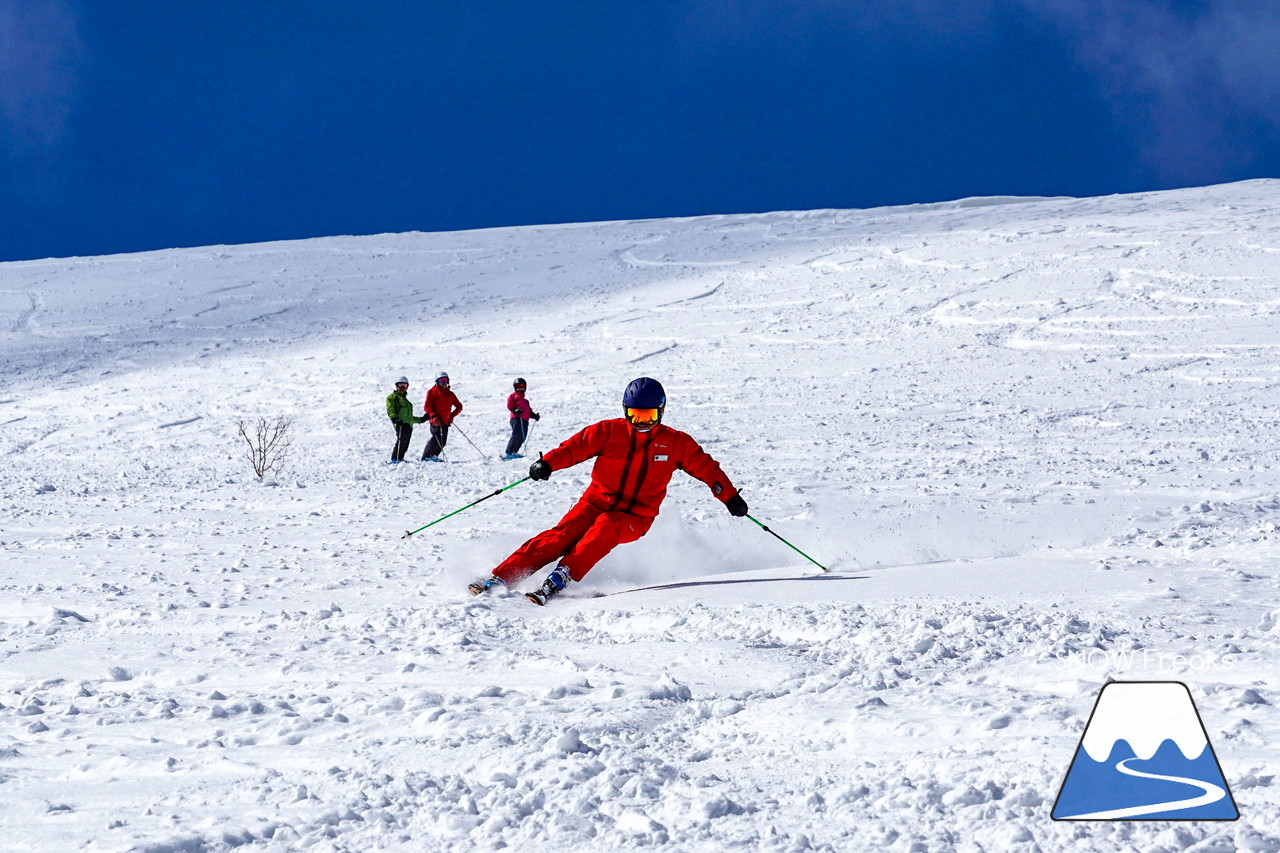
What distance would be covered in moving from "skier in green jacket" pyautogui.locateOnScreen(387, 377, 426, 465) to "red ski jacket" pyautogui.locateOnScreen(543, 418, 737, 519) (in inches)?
322

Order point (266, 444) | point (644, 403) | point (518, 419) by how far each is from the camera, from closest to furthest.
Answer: point (644, 403) → point (518, 419) → point (266, 444)

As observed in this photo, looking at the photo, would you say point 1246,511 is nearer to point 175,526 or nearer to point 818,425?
point 818,425

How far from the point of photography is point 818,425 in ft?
47.1

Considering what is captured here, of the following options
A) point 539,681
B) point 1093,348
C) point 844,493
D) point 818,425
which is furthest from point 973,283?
point 539,681

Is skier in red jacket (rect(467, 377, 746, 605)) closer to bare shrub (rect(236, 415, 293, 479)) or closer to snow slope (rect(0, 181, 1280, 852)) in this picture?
snow slope (rect(0, 181, 1280, 852))

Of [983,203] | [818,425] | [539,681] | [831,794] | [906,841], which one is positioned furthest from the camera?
[983,203]

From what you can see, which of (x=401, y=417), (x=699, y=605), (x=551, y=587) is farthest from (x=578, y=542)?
(x=401, y=417)

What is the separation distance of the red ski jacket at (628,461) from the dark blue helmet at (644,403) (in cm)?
7

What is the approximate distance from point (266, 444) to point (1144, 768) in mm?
15217

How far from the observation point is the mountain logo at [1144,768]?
8.54 ft

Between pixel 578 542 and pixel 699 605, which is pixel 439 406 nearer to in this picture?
pixel 578 542

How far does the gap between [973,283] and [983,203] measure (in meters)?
23.8

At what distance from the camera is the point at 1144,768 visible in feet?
9.14

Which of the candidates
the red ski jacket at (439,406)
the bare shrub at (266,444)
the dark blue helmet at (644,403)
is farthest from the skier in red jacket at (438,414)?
the dark blue helmet at (644,403)
